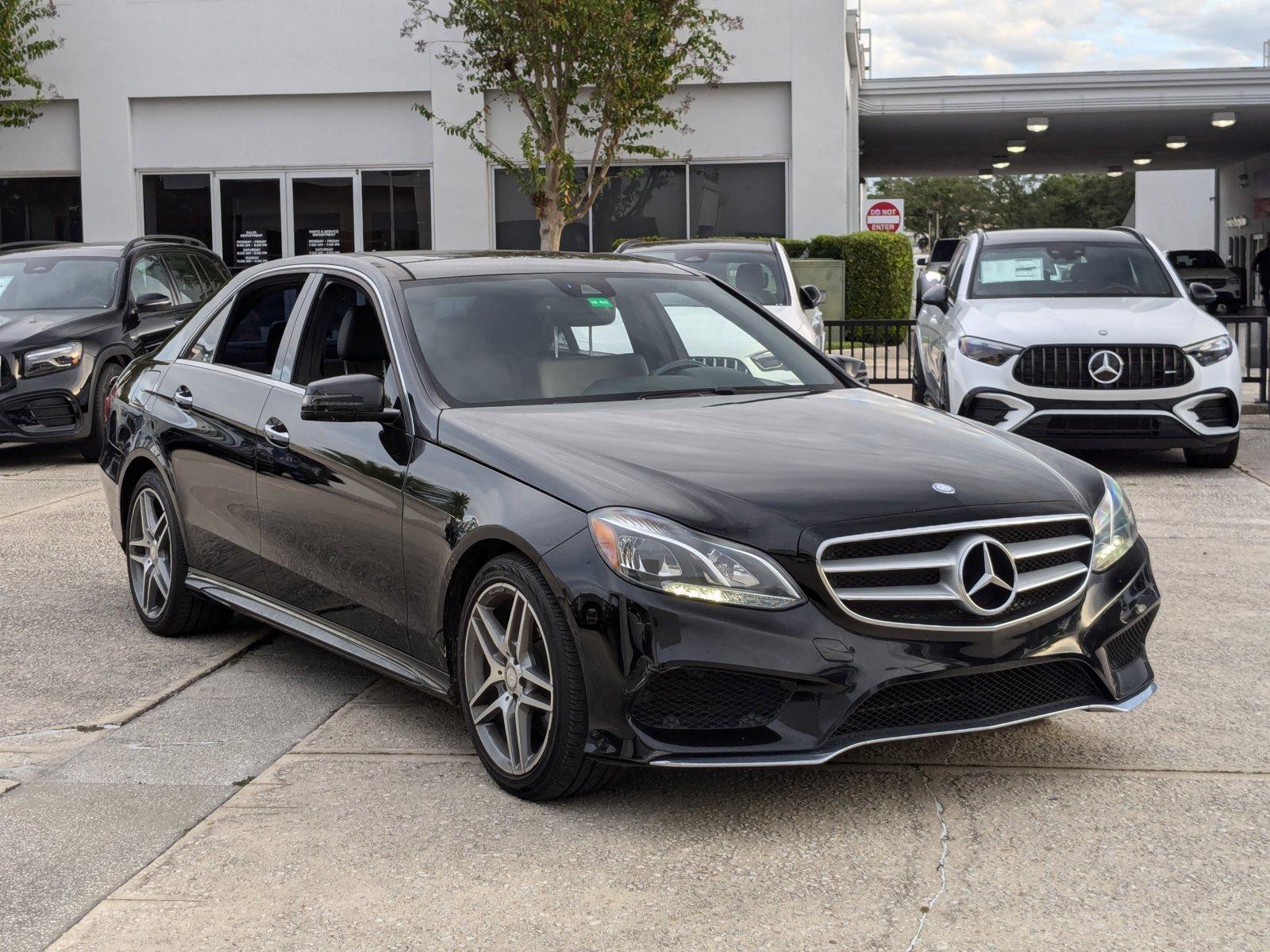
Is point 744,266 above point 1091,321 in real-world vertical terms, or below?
above

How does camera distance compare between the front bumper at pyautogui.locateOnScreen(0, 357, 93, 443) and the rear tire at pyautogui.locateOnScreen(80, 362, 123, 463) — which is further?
the rear tire at pyautogui.locateOnScreen(80, 362, 123, 463)

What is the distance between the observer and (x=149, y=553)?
6.43 m

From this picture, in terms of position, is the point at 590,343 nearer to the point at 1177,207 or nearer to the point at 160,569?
the point at 160,569

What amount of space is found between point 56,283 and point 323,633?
880 cm

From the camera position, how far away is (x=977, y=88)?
29031 mm

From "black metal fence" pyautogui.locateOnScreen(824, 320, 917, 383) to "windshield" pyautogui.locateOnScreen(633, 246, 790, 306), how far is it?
2.76 m

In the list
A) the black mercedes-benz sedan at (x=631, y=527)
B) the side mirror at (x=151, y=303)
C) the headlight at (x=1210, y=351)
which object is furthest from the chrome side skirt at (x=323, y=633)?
the headlight at (x=1210, y=351)

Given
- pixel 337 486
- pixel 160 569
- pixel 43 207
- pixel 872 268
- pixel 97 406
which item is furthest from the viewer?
pixel 43 207

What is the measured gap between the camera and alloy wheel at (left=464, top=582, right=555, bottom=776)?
413 centimetres

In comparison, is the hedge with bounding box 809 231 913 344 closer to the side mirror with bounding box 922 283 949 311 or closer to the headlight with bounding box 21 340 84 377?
the side mirror with bounding box 922 283 949 311

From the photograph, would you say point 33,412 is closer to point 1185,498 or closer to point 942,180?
point 1185,498

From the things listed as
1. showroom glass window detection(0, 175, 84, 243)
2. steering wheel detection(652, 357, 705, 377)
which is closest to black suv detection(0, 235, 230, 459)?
steering wheel detection(652, 357, 705, 377)

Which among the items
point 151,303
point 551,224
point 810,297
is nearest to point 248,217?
point 551,224

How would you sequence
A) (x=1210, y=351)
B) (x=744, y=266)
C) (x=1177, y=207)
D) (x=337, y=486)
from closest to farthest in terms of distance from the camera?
1. (x=337, y=486)
2. (x=1210, y=351)
3. (x=744, y=266)
4. (x=1177, y=207)
